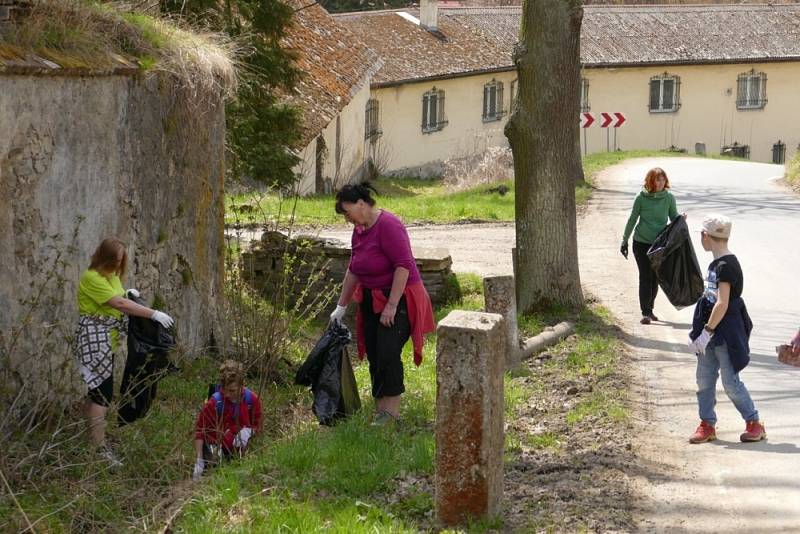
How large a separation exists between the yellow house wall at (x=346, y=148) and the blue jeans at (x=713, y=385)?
19.0m

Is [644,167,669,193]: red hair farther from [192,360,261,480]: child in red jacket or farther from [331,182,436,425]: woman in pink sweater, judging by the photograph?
[192,360,261,480]: child in red jacket

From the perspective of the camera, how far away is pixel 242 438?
7832 mm

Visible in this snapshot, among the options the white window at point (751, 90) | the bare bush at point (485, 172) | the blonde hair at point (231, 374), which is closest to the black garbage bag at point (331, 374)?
the blonde hair at point (231, 374)

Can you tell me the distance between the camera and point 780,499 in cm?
656

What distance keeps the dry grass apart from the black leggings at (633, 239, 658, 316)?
443 cm

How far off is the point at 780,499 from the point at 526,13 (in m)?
6.60

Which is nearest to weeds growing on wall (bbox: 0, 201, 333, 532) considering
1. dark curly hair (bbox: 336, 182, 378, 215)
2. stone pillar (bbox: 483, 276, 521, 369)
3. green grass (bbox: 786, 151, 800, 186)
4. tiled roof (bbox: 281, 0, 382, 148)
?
dark curly hair (bbox: 336, 182, 378, 215)

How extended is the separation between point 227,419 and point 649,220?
19.1ft

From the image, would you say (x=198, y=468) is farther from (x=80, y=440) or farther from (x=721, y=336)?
(x=721, y=336)

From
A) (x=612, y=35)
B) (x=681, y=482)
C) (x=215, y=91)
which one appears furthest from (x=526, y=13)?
(x=612, y=35)

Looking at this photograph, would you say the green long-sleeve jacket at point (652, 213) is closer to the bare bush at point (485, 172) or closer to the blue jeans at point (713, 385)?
the blue jeans at point (713, 385)

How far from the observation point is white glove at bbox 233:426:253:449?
7801 mm

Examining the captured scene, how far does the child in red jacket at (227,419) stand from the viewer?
25.3 feet

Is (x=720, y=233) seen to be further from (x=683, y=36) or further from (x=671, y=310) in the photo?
(x=683, y=36)
